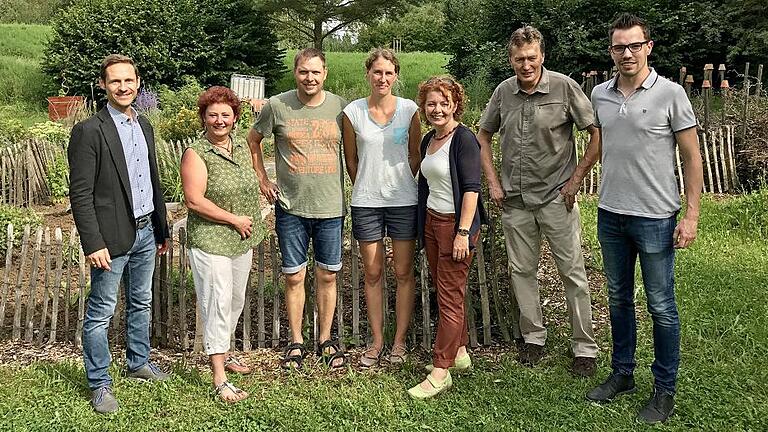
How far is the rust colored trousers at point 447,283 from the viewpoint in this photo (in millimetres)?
3922

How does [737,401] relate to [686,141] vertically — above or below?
below

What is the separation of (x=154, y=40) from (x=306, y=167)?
1805 cm

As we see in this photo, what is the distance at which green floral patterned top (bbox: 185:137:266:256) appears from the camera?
12.6 ft

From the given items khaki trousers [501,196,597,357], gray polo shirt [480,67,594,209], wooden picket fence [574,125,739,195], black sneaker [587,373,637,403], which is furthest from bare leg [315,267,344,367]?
wooden picket fence [574,125,739,195]

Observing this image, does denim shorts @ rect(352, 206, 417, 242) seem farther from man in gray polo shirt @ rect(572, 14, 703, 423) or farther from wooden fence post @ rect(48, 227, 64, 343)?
wooden fence post @ rect(48, 227, 64, 343)

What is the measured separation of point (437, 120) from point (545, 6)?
16.1 m

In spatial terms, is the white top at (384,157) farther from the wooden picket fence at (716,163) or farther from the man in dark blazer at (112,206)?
the wooden picket fence at (716,163)

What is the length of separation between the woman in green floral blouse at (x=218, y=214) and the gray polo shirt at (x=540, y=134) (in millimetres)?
1528

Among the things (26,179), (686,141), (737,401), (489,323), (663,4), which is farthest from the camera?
(663,4)

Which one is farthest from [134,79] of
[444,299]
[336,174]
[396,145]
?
[444,299]

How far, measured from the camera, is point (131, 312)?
412 centimetres

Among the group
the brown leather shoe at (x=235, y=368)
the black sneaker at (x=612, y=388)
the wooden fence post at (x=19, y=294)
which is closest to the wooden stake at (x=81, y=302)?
the wooden fence post at (x=19, y=294)

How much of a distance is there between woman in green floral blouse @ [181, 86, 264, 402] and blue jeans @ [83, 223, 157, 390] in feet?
1.03

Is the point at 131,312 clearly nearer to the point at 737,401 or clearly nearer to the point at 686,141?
the point at 686,141
